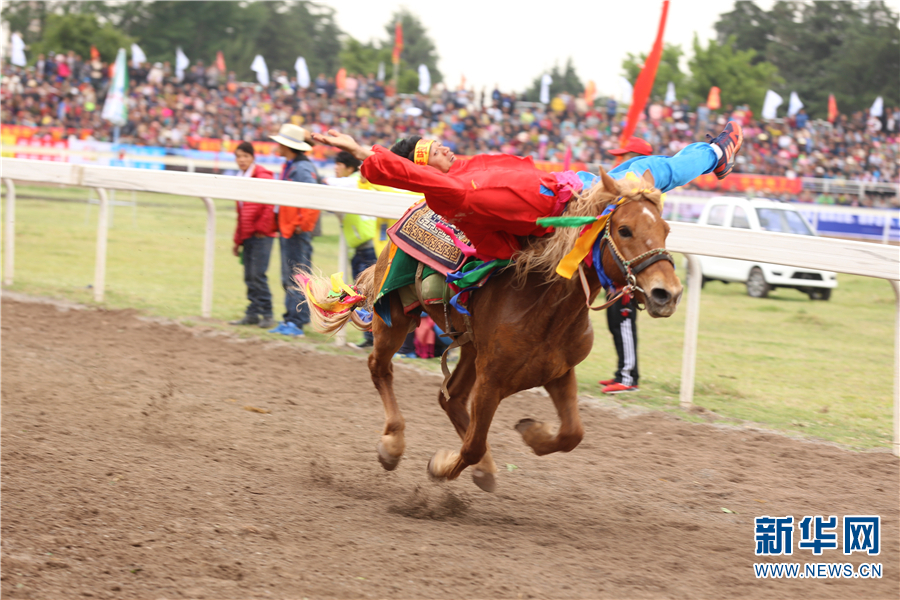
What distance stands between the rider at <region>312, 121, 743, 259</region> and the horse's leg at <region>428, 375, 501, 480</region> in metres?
0.67

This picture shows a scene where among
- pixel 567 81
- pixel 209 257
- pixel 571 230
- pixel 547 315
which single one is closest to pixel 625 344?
pixel 547 315

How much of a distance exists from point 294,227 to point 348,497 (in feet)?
15.7

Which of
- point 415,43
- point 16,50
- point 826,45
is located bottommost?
point 16,50

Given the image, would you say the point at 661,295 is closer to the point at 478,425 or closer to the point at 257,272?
the point at 478,425

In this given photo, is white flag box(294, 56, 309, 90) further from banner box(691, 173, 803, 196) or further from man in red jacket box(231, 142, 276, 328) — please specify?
man in red jacket box(231, 142, 276, 328)

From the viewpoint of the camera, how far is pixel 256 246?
31.0 feet

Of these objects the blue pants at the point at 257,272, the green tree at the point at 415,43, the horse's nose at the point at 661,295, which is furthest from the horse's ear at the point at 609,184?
the green tree at the point at 415,43

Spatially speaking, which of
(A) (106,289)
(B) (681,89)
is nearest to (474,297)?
(A) (106,289)

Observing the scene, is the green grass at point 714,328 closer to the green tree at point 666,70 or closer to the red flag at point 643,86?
the red flag at point 643,86

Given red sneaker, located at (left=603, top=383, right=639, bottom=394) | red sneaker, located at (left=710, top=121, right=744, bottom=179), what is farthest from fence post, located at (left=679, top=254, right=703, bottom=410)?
red sneaker, located at (left=710, top=121, right=744, bottom=179)

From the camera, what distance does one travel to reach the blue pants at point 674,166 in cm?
423

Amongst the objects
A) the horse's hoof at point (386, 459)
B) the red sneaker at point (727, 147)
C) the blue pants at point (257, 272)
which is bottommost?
the horse's hoof at point (386, 459)

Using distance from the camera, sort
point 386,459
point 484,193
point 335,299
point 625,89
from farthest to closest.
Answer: point 625,89, point 335,299, point 386,459, point 484,193

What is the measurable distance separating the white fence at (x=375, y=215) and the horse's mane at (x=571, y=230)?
8.44 feet
